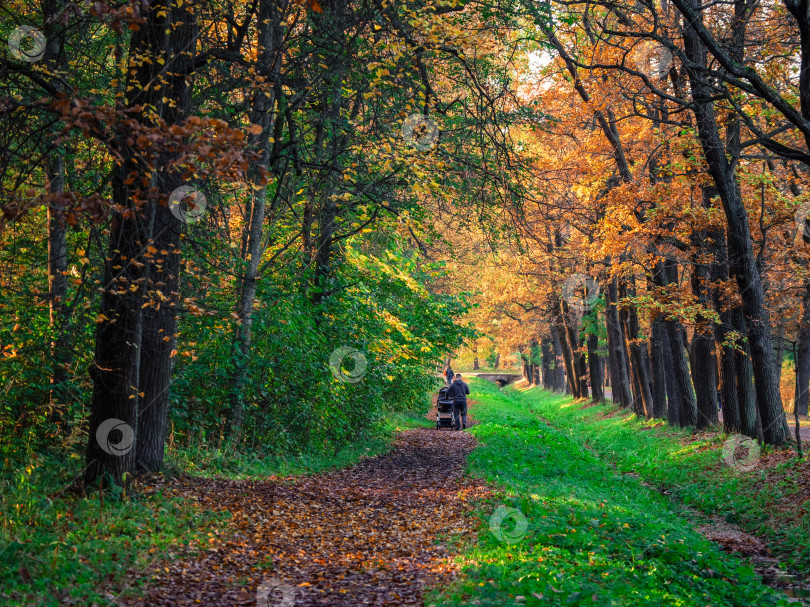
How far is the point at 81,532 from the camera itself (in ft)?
21.5

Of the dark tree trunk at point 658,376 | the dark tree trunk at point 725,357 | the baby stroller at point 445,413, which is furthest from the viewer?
the baby stroller at point 445,413

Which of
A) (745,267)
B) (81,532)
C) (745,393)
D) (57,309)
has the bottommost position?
(81,532)

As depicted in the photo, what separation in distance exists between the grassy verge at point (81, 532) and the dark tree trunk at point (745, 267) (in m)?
11.2

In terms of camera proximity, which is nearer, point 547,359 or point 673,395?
point 673,395

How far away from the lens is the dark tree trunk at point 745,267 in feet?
45.6

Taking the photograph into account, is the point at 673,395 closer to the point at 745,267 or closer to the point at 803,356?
the point at 745,267

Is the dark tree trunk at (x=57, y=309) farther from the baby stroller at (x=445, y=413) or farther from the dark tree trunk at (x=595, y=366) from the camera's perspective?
the dark tree trunk at (x=595, y=366)

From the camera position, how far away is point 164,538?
7121 millimetres

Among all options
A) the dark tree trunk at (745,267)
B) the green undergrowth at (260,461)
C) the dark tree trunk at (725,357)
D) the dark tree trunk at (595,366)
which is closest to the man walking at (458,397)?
the green undergrowth at (260,461)

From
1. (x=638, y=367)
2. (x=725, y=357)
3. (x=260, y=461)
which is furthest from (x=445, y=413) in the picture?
(x=260, y=461)

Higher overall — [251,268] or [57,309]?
[251,268]

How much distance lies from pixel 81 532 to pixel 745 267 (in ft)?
43.6

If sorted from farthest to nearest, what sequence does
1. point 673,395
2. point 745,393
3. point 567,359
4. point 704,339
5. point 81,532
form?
point 567,359 < point 673,395 < point 704,339 < point 745,393 < point 81,532

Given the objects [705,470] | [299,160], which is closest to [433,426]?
[705,470]
